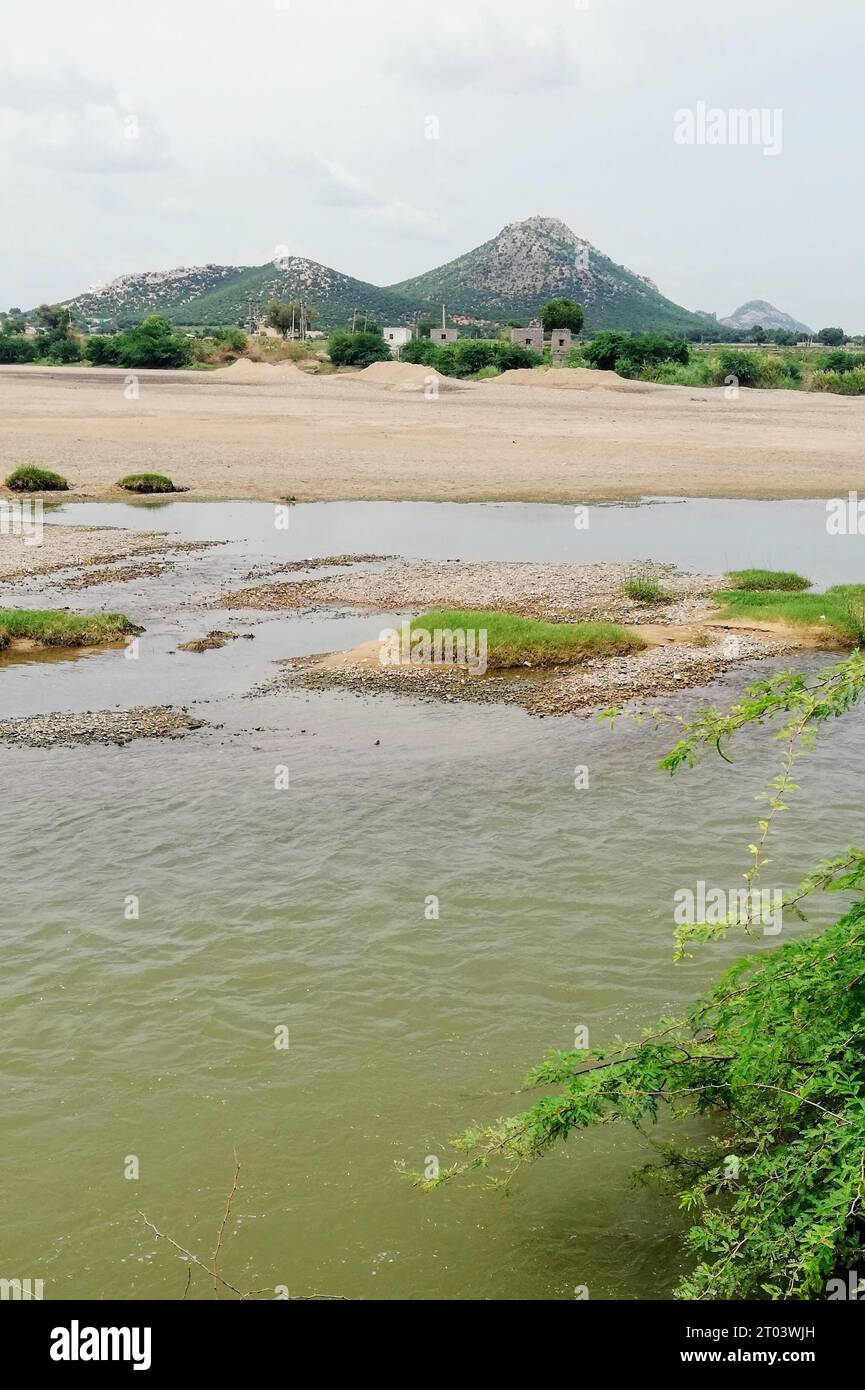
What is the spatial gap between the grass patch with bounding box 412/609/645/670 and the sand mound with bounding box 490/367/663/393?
59.7 meters

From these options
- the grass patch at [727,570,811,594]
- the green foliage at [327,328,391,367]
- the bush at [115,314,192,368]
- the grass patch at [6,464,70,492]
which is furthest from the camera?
the green foliage at [327,328,391,367]

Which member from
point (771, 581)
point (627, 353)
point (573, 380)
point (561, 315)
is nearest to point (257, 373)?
point (573, 380)

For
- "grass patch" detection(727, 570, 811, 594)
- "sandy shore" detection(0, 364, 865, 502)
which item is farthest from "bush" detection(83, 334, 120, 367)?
"grass patch" detection(727, 570, 811, 594)

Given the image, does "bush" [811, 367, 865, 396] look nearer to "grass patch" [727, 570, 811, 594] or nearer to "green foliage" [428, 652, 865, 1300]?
"grass patch" [727, 570, 811, 594]

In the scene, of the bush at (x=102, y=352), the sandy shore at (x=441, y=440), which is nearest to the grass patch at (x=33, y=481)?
the sandy shore at (x=441, y=440)

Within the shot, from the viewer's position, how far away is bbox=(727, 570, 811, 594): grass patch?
28.3m

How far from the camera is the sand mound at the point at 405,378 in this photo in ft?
271

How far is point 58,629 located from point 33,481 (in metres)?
22.4

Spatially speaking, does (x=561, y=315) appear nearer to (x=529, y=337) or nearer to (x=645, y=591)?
(x=529, y=337)

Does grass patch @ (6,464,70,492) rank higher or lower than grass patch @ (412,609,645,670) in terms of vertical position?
higher

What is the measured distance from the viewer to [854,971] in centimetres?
670
